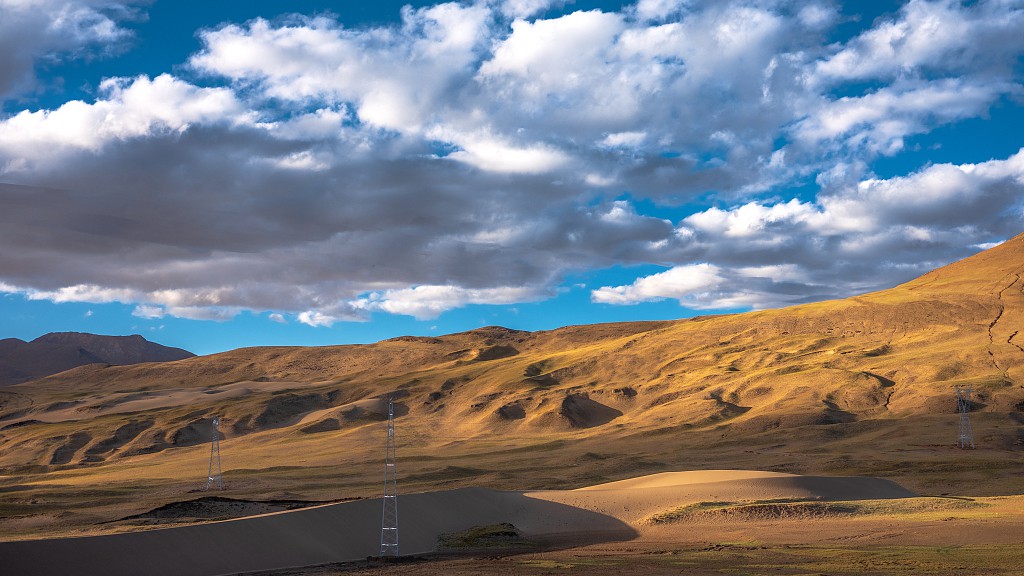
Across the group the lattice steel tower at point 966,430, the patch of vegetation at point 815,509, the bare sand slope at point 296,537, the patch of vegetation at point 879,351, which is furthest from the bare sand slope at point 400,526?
the patch of vegetation at point 879,351

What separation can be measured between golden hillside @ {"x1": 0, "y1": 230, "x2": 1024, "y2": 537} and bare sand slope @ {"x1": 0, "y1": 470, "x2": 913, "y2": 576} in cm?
1129

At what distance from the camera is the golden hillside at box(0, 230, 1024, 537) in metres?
57.8

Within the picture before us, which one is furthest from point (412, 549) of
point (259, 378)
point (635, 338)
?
point (259, 378)

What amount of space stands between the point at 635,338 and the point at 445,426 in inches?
1761

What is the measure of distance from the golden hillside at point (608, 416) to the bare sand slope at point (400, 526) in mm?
11285

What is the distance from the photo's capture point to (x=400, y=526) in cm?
3494

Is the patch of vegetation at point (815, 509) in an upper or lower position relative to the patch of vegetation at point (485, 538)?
upper

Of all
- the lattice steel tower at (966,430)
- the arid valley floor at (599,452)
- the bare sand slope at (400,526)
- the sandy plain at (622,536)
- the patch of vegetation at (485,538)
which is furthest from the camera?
the lattice steel tower at (966,430)

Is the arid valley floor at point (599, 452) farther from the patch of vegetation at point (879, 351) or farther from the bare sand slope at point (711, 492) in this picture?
the patch of vegetation at point (879, 351)

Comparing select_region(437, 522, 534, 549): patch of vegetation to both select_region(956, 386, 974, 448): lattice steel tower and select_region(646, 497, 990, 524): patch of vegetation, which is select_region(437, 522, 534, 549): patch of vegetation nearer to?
select_region(646, 497, 990, 524): patch of vegetation

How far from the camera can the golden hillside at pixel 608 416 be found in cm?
5778

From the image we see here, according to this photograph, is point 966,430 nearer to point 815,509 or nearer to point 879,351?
point 815,509

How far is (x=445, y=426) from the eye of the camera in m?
105

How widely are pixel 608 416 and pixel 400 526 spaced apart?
69126 millimetres
